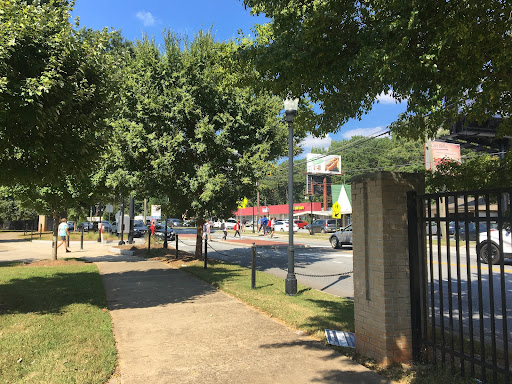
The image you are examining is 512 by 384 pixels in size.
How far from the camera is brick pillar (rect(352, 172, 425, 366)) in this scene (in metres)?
4.27

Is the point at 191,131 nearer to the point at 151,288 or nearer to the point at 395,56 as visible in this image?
the point at 151,288

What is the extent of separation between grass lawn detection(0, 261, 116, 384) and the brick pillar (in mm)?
3037

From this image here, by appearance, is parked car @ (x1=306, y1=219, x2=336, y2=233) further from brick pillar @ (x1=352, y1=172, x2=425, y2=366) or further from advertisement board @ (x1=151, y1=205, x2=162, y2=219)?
brick pillar @ (x1=352, y1=172, x2=425, y2=366)

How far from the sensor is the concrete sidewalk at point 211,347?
4.03 metres

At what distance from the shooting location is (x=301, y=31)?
188 inches

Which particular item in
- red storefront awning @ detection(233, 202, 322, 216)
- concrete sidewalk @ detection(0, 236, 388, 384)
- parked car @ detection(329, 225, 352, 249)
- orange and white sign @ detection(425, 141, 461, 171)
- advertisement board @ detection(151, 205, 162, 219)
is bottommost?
concrete sidewalk @ detection(0, 236, 388, 384)

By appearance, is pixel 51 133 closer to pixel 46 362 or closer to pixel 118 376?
pixel 46 362

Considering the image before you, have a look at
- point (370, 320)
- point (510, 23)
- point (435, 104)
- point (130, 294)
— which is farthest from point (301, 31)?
point (130, 294)

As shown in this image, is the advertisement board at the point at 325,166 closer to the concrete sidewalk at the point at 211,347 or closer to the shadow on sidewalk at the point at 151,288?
the shadow on sidewalk at the point at 151,288

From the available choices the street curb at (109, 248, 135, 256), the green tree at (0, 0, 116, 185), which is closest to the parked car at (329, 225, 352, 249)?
the street curb at (109, 248, 135, 256)

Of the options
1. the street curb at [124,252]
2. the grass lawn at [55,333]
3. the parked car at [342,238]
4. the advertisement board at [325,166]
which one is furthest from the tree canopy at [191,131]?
the advertisement board at [325,166]

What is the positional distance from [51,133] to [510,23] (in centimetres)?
646

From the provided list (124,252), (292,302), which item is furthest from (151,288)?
(124,252)

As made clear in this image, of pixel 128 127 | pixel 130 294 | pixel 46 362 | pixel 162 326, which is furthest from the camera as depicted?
pixel 128 127
